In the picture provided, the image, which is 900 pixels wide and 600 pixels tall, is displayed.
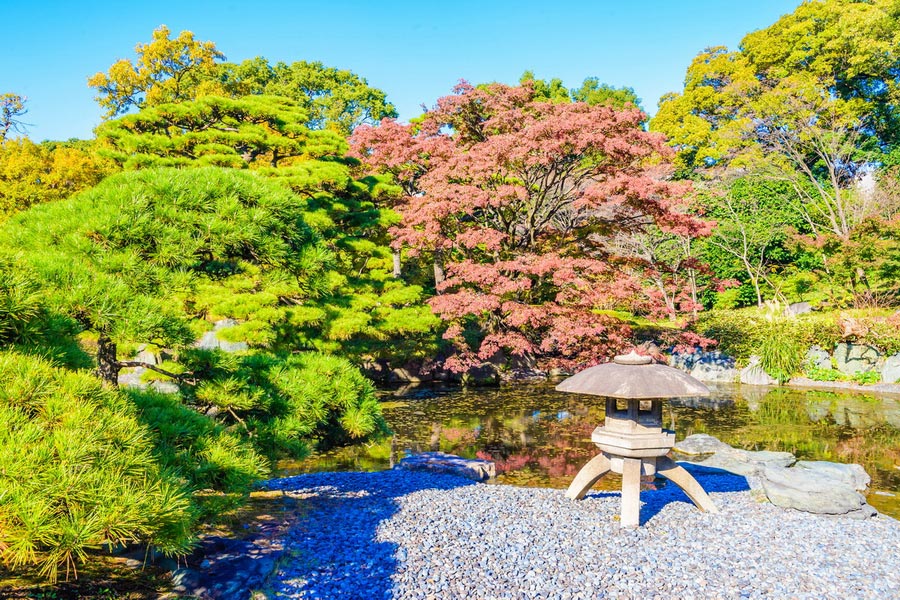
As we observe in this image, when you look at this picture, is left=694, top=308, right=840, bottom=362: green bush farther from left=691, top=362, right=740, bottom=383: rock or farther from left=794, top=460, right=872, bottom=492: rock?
left=794, top=460, right=872, bottom=492: rock

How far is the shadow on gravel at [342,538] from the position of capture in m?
2.89

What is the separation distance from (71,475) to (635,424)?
364 centimetres

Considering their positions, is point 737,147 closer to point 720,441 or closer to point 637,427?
point 720,441

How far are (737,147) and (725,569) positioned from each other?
60.4 ft

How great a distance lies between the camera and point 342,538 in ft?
11.6

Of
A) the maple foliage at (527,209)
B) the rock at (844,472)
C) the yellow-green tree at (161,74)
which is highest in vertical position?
the yellow-green tree at (161,74)

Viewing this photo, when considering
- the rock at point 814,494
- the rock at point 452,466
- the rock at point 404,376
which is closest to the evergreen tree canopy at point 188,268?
the rock at point 452,466

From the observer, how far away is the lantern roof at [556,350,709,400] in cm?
393

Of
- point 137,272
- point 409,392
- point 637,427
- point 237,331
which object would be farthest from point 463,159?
point 137,272

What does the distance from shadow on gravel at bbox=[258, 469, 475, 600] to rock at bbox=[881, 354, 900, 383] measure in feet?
34.5

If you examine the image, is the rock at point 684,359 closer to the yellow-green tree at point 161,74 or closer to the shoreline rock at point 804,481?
the shoreline rock at point 804,481

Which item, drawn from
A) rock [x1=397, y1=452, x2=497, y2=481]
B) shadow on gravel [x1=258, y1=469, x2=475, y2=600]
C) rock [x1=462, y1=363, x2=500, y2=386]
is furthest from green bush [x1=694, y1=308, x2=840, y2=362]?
shadow on gravel [x1=258, y1=469, x2=475, y2=600]

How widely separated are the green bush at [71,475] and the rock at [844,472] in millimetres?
5663

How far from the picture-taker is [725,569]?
3.30 m
